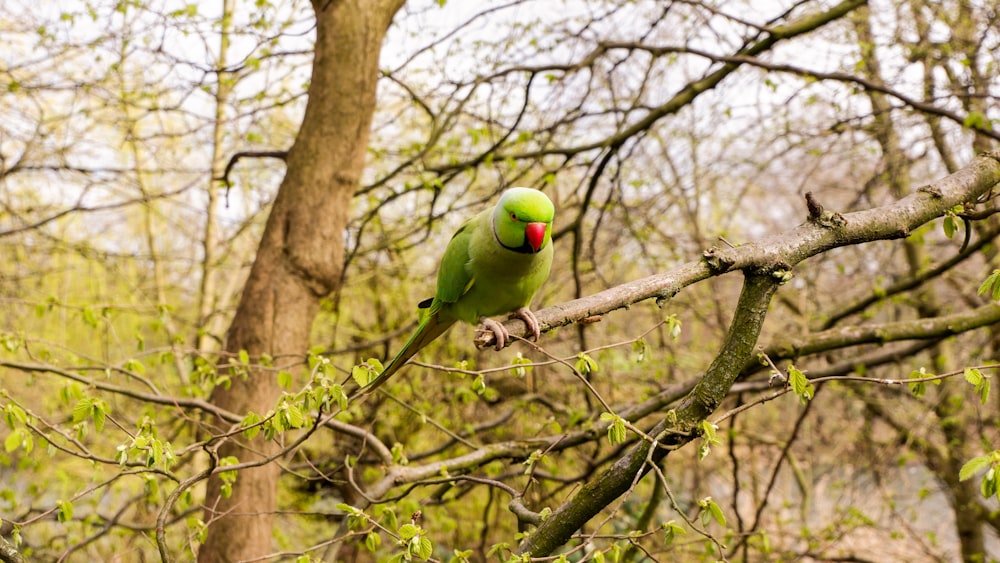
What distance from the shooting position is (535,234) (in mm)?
2426

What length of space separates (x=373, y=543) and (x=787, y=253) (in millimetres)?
1499

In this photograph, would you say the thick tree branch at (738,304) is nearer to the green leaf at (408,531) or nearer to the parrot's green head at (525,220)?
the green leaf at (408,531)

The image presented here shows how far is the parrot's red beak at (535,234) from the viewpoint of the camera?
2.42m

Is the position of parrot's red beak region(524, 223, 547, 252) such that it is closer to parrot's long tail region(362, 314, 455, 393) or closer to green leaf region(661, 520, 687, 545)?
parrot's long tail region(362, 314, 455, 393)

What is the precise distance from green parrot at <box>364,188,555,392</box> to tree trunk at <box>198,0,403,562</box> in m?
1.11

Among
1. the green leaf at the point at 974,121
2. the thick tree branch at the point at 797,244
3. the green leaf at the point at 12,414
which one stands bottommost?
the green leaf at the point at 12,414

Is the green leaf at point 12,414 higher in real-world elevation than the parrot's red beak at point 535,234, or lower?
lower

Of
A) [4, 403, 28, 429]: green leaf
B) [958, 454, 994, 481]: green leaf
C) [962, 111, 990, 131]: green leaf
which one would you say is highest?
[962, 111, 990, 131]: green leaf

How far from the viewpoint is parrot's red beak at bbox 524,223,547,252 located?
7.95ft

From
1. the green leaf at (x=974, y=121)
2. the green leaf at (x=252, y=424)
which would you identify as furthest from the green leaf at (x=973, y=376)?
the green leaf at (x=974, y=121)

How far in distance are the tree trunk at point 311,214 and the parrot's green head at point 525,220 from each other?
1.58 meters

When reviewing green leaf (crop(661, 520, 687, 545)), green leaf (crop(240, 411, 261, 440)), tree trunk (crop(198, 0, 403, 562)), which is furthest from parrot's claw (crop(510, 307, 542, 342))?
tree trunk (crop(198, 0, 403, 562))

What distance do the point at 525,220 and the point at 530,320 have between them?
352 millimetres

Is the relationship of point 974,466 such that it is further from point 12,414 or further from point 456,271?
point 12,414
